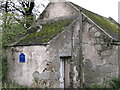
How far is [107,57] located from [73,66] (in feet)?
5.73

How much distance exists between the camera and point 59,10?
11789 mm

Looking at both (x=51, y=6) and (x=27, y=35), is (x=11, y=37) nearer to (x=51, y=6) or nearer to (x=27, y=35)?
(x=27, y=35)

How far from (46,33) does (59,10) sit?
6.73 feet

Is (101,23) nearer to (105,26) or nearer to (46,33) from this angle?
(105,26)

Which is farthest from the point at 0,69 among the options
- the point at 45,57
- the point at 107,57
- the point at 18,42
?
the point at 107,57

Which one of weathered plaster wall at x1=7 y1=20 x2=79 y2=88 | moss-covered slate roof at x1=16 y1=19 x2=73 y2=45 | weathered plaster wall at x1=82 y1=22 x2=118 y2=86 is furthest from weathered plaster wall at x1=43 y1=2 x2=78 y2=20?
weathered plaster wall at x1=82 y1=22 x2=118 y2=86

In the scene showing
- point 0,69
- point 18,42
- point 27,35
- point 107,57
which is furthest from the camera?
point 27,35

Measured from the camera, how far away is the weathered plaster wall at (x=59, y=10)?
1127 centimetres

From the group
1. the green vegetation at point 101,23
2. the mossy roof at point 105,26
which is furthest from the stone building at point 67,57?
the green vegetation at point 101,23

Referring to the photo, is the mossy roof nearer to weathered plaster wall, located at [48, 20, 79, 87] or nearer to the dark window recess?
weathered plaster wall, located at [48, 20, 79, 87]

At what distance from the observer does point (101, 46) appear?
9.31 meters

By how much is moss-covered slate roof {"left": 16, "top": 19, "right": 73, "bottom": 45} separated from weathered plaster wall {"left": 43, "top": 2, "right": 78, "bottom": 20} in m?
0.51

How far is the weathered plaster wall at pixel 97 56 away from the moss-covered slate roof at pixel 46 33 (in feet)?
4.64

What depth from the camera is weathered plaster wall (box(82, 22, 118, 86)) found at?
358 inches
